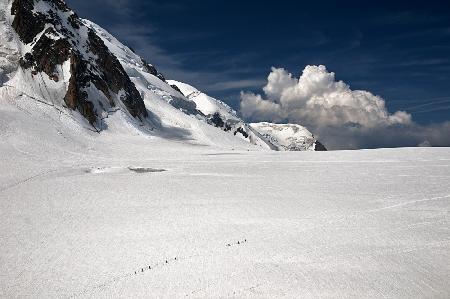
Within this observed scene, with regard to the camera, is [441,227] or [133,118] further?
[133,118]

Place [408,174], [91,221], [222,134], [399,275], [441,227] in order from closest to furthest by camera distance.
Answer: [399,275]
[441,227]
[91,221]
[408,174]
[222,134]

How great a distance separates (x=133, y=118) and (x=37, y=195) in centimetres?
5196

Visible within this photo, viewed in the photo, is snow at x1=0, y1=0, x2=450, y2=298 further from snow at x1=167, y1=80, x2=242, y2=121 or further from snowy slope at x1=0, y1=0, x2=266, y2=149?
snow at x1=167, y1=80, x2=242, y2=121

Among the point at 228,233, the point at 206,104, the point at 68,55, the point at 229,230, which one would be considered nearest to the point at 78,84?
the point at 68,55

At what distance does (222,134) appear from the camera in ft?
257

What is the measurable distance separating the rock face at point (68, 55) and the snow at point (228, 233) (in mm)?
39904

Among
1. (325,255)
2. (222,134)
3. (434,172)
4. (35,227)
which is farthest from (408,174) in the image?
(222,134)

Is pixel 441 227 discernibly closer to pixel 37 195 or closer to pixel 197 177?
pixel 197 177

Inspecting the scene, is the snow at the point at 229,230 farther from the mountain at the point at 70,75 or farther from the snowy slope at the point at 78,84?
the mountain at the point at 70,75

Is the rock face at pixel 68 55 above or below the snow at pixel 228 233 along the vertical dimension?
above

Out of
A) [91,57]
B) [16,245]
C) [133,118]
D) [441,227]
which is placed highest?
[91,57]

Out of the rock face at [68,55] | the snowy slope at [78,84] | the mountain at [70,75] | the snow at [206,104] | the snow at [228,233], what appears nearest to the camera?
the snow at [228,233]

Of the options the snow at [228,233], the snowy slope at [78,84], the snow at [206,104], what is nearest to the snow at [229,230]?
the snow at [228,233]

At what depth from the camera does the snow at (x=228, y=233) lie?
24.7ft
